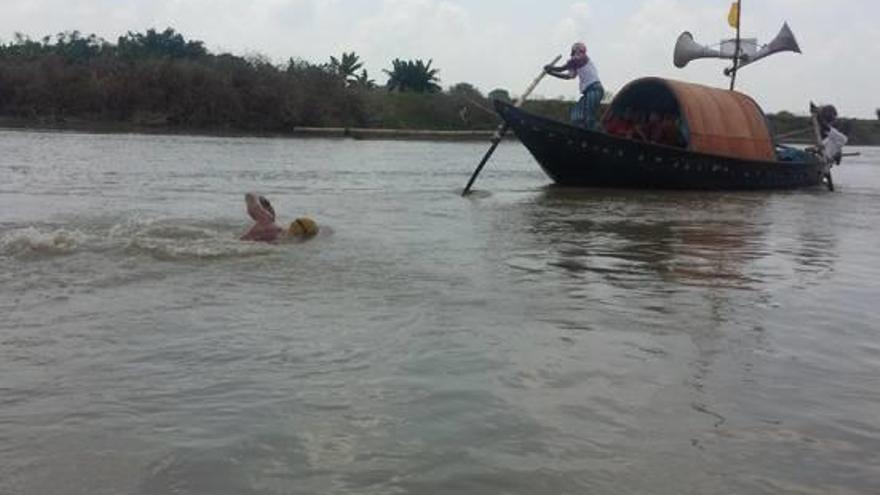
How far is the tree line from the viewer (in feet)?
164

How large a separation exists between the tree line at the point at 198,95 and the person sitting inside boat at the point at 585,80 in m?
27.6

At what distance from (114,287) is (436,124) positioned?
179ft

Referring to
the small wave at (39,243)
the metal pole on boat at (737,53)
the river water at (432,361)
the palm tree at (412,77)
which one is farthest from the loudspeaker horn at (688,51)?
the palm tree at (412,77)

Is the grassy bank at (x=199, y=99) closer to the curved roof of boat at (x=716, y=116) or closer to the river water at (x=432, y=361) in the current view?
the curved roof of boat at (x=716, y=116)

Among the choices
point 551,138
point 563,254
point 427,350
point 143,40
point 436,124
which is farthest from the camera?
point 143,40

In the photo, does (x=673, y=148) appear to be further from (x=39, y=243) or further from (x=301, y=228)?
(x=39, y=243)

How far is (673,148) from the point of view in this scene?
58.1ft

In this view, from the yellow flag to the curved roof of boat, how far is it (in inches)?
104

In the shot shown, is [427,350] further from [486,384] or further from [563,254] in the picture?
[563,254]

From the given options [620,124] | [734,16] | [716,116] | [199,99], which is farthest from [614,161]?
[199,99]

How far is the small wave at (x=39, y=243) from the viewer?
8.21 metres

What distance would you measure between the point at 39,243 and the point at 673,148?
12.6 metres

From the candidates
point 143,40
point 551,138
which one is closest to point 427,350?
point 551,138

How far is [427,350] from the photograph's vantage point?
16.5 feet
